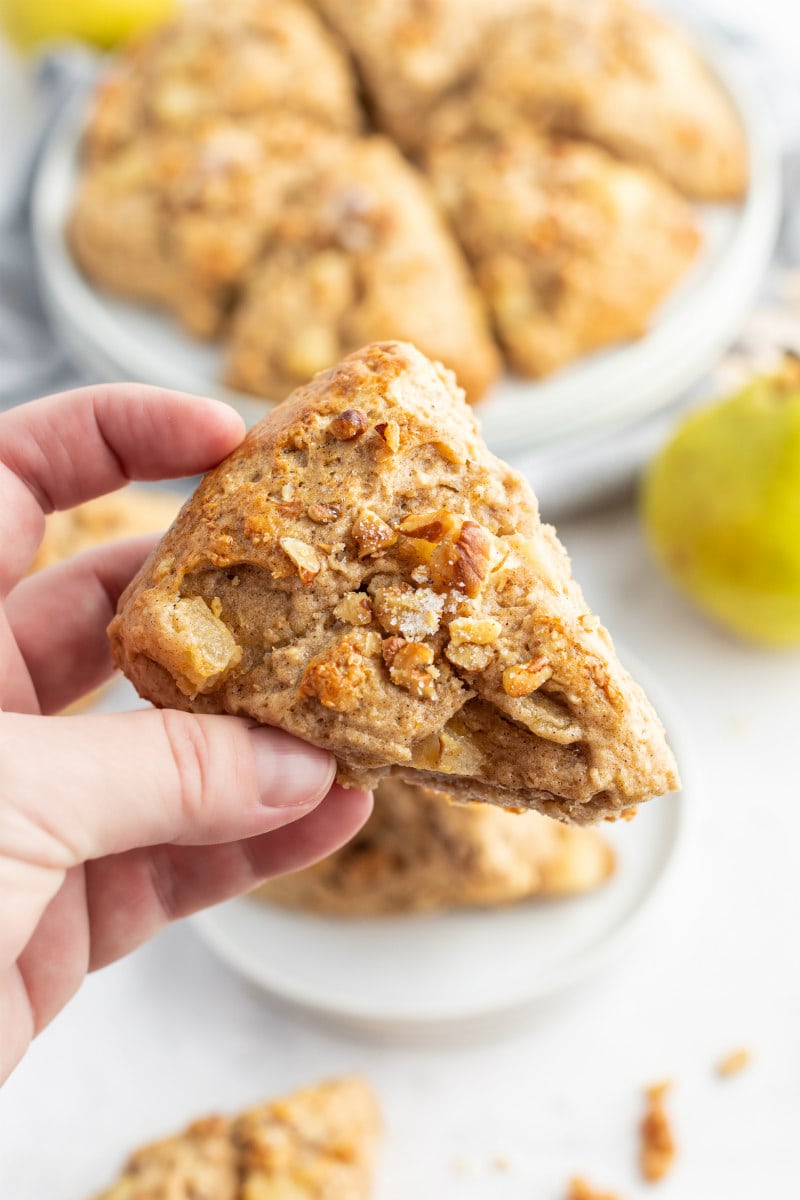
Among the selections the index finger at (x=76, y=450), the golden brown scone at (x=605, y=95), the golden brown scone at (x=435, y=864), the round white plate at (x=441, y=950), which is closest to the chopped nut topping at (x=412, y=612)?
the index finger at (x=76, y=450)

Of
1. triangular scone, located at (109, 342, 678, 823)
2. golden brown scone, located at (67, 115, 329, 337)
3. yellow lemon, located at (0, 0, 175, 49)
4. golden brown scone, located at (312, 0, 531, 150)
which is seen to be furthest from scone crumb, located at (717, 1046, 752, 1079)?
yellow lemon, located at (0, 0, 175, 49)

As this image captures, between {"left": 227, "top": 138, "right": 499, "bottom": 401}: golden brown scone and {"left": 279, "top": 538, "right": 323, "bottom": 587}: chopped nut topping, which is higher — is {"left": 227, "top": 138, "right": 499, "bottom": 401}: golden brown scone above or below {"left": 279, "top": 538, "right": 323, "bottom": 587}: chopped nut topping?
below

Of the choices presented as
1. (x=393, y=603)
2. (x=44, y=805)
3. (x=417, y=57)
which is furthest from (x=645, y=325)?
(x=44, y=805)

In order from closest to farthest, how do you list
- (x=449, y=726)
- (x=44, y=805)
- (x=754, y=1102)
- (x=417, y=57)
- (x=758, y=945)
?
(x=44, y=805)
(x=449, y=726)
(x=754, y=1102)
(x=758, y=945)
(x=417, y=57)

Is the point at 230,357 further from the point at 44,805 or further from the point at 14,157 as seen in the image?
the point at 44,805

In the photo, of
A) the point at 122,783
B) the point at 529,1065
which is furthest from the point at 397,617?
the point at 529,1065

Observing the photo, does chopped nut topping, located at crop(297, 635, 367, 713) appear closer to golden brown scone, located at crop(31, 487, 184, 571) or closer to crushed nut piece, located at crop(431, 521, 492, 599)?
crushed nut piece, located at crop(431, 521, 492, 599)
